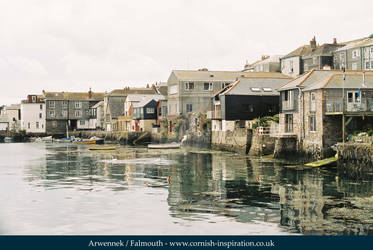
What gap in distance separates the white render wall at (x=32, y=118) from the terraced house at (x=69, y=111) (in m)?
4.00

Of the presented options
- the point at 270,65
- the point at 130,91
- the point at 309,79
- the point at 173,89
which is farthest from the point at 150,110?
the point at 309,79

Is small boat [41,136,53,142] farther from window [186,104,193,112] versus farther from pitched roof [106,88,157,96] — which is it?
window [186,104,193,112]

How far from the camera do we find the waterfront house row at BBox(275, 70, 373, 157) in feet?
153

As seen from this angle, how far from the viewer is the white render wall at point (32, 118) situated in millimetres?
142875

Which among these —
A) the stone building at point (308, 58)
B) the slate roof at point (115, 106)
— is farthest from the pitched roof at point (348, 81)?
the slate roof at point (115, 106)

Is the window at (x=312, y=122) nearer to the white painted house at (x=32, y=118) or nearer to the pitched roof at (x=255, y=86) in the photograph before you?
the pitched roof at (x=255, y=86)

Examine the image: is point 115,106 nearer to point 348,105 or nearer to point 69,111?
point 69,111

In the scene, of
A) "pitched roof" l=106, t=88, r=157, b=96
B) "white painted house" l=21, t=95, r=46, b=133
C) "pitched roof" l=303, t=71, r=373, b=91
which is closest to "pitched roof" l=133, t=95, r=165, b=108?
"pitched roof" l=106, t=88, r=157, b=96

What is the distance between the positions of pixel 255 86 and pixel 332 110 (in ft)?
86.6

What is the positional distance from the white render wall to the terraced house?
4004mm

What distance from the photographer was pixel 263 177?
3853cm
